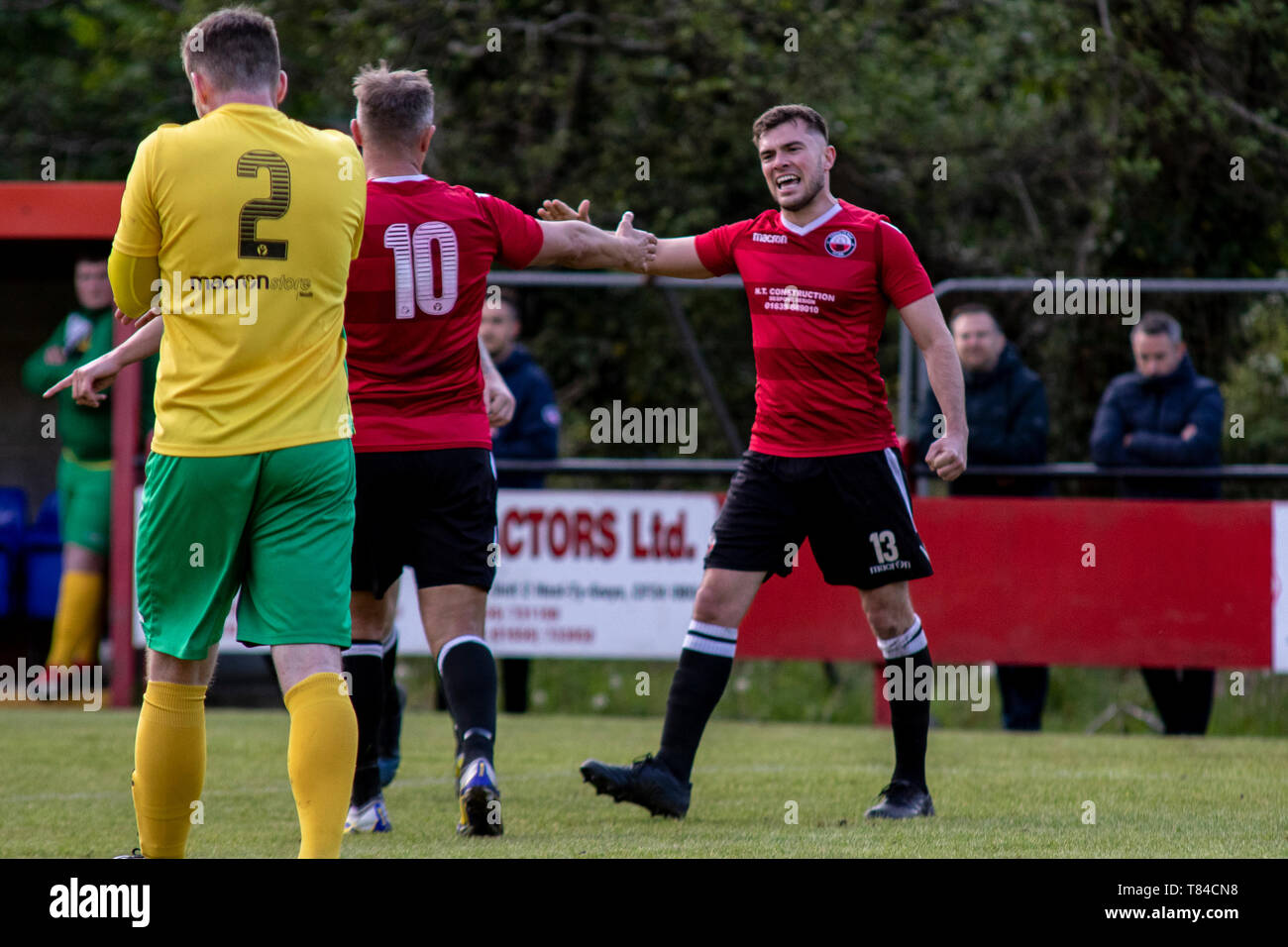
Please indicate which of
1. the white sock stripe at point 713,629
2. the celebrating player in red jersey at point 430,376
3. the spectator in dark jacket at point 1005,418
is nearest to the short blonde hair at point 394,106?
the celebrating player in red jersey at point 430,376

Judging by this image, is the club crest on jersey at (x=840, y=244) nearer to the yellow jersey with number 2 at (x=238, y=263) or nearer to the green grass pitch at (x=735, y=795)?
the green grass pitch at (x=735, y=795)

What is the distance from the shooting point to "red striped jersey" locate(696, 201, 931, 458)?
566cm

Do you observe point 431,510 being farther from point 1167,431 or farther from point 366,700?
point 1167,431

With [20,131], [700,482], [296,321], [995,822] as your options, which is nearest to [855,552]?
[995,822]

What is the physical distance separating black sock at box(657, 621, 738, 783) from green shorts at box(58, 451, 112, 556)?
209 inches

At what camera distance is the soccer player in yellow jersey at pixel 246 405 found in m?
3.92

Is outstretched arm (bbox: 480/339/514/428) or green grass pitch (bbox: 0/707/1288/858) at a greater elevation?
outstretched arm (bbox: 480/339/514/428)

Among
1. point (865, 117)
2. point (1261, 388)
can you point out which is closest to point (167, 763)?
point (1261, 388)

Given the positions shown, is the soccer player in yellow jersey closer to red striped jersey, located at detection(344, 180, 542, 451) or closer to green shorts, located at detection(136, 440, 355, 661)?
green shorts, located at detection(136, 440, 355, 661)

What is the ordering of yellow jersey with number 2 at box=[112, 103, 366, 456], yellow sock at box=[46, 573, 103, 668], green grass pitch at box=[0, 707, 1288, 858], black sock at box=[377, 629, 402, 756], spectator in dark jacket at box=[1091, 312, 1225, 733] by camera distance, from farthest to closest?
yellow sock at box=[46, 573, 103, 668] → spectator in dark jacket at box=[1091, 312, 1225, 733] → black sock at box=[377, 629, 402, 756] → green grass pitch at box=[0, 707, 1288, 858] → yellow jersey with number 2 at box=[112, 103, 366, 456]

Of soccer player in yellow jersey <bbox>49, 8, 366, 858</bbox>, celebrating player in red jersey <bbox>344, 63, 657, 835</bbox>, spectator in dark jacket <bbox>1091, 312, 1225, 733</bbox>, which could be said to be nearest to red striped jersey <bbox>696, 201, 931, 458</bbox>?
celebrating player in red jersey <bbox>344, 63, 657, 835</bbox>

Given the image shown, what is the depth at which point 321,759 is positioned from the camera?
3916 mm

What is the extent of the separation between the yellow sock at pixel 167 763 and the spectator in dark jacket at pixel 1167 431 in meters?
6.22
